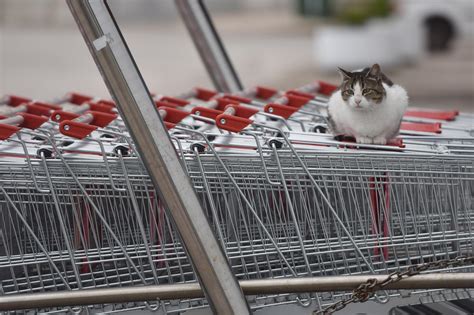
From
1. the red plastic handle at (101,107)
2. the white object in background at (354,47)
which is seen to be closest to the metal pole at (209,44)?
the red plastic handle at (101,107)

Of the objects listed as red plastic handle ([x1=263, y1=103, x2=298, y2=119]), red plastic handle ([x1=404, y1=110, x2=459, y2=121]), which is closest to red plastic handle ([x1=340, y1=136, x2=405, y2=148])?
red plastic handle ([x1=263, y1=103, x2=298, y2=119])

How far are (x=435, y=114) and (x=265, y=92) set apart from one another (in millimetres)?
857

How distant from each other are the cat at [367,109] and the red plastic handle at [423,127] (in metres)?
0.21

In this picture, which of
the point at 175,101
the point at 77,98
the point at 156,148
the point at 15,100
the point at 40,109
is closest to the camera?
the point at 156,148

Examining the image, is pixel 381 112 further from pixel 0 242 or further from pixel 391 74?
pixel 391 74

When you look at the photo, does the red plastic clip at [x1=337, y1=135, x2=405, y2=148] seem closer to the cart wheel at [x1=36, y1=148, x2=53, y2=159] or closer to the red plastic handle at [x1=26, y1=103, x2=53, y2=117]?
the cart wheel at [x1=36, y1=148, x2=53, y2=159]

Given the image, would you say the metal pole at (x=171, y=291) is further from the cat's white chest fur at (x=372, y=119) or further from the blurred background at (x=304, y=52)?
the blurred background at (x=304, y=52)

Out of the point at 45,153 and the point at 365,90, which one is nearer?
the point at 45,153

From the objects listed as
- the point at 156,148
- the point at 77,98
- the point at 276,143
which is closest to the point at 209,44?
the point at 77,98

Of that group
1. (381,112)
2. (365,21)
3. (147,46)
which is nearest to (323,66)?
(365,21)

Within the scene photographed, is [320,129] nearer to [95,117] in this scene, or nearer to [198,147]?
[198,147]

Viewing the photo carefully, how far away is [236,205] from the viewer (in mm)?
3342

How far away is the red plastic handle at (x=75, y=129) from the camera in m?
3.10

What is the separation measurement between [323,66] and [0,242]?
37.1 feet
